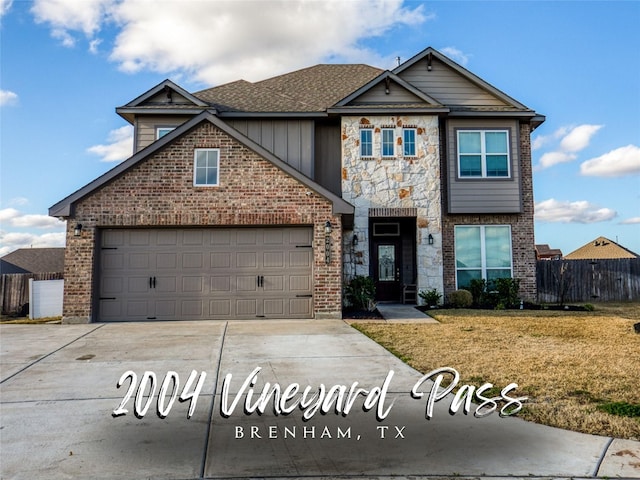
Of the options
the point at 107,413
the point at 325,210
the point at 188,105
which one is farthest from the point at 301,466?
the point at 188,105

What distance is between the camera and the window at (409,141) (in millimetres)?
15953

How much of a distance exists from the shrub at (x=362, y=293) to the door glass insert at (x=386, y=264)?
3041 millimetres

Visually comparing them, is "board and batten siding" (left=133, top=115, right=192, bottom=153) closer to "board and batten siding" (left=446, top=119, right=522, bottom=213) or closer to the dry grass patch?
"board and batten siding" (left=446, top=119, right=522, bottom=213)

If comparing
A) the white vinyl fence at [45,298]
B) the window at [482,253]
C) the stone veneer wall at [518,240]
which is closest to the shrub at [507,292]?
the window at [482,253]

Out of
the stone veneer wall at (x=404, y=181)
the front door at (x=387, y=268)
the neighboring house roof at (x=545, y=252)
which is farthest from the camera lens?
the neighboring house roof at (x=545, y=252)

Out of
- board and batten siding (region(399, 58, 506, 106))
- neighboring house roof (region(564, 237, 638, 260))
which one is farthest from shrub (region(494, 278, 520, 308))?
neighboring house roof (region(564, 237, 638, 260))

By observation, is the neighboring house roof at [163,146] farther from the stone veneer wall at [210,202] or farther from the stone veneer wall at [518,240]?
the stone veneer wall at [518,240]

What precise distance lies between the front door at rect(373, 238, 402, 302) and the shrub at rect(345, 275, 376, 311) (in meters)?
3.00

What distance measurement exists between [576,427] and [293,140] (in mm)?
12934

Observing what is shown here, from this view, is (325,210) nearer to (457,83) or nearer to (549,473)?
(457,83)

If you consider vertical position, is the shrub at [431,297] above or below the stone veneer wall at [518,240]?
below

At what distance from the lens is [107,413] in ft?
16.8

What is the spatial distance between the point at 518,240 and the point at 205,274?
10.0 m

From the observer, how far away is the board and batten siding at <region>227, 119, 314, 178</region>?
16.2 metres
